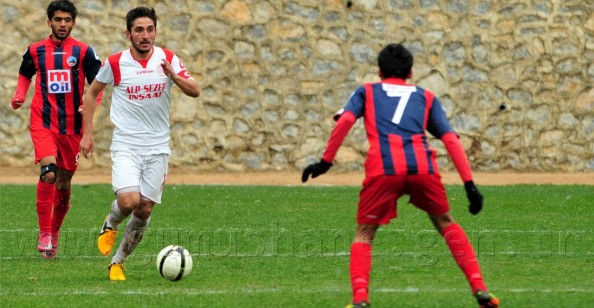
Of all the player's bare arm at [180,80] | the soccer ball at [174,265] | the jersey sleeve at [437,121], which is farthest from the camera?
the player's bare arm at [180,80]

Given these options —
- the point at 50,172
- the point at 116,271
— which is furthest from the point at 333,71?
the point at 116,271

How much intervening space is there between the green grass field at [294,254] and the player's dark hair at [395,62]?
4.67 ft

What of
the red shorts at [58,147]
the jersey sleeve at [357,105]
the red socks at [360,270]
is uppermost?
the jersey sleeve at [357,105]

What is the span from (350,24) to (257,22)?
1.49 metres

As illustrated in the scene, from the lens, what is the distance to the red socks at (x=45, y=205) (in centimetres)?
995

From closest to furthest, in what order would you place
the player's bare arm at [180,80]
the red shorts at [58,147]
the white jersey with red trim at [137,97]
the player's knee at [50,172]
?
the player's bare arm at [180,80], the white jersey with red trim at [137,97], the player's knee at [50,172], the red shorts at [58,147]

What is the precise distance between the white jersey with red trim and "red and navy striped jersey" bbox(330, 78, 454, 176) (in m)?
2.04

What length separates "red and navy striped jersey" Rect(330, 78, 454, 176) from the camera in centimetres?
673

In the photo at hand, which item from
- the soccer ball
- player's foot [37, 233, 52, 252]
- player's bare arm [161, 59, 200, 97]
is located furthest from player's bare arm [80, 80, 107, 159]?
player's foot [37, 233, 52, 252]

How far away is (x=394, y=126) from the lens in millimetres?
6797

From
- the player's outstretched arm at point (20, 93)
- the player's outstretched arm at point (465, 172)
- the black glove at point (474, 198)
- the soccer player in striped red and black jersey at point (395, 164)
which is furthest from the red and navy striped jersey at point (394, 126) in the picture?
the player's outstretched arm at point (20, 93)

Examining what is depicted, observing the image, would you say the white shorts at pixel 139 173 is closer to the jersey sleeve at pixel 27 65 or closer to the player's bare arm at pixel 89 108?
the player's bare arm at pixel 89 108

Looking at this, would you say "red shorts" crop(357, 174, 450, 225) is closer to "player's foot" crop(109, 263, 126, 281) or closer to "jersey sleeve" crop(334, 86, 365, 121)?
"jersey sleeve" crop(334, 86, 365, 121)

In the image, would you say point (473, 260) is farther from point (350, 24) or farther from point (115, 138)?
point (350, 24)
